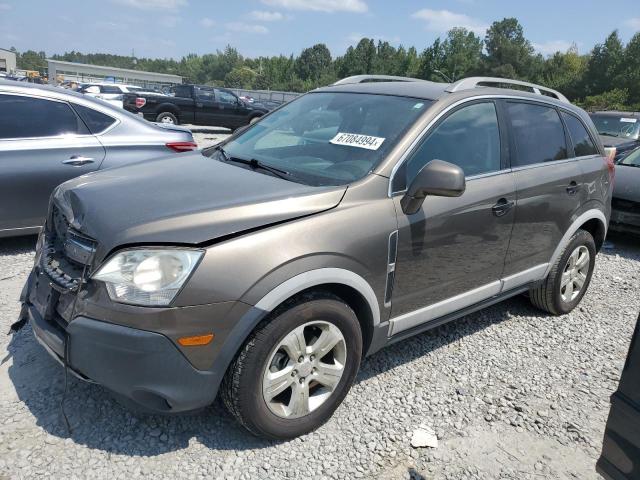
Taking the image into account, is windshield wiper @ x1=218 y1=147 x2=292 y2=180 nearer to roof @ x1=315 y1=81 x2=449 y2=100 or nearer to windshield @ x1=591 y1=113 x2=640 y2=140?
roof @ x1=315 y1=81 x2=449 y2=100

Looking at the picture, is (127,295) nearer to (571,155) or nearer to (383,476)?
(383,476)

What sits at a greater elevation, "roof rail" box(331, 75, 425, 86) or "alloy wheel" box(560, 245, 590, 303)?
"roof rail" box(331, 75, 425, 86)

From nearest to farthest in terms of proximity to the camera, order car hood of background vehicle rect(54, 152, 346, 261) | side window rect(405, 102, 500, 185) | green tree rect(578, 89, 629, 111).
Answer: car hood of background vehicle rect(54, 152, 346, 261)
side window rect(405, 102, 500, 185)
green tree rect(578, 89, 629, 111)

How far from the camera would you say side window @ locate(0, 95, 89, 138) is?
4715mm

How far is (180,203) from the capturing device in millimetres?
2510

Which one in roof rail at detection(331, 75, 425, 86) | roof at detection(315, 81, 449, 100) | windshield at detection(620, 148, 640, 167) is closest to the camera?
roof at detection(315, 81, 449, 100)

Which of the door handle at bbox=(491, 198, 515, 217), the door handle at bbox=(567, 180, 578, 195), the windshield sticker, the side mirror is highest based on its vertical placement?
the windshield sticker

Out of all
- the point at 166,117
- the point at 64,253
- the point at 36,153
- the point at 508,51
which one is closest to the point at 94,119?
the point at 36,153

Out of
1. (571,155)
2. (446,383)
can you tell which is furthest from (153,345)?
(571,155)

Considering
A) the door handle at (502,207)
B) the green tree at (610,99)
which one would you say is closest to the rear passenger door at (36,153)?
the door handle at (502,207)

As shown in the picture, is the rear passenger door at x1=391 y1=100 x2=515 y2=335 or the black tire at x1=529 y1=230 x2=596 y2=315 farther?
the black tire at x1=529 y1=230 x2=596 y2=315

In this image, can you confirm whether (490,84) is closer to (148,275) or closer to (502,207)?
(502,207)

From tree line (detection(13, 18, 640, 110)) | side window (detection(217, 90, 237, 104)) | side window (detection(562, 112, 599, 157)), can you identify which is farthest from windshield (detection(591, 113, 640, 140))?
tree line (detection(13, 18, 640, 110))

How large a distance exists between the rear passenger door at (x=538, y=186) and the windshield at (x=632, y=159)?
4.36 meters
